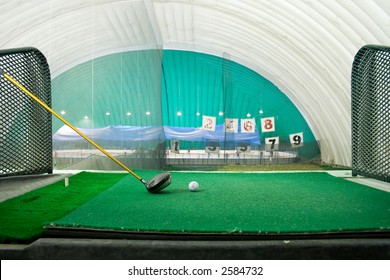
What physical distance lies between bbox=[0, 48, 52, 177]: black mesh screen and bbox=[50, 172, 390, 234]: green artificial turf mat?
155cm

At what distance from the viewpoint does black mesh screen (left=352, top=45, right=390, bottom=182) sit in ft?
14.5

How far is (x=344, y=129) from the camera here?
38.9 feet

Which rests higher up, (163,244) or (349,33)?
(349,33)

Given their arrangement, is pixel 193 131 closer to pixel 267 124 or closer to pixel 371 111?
pixel 267 124

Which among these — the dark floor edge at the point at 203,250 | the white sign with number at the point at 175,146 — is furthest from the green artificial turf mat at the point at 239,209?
the white sign with number at the point at 175,146

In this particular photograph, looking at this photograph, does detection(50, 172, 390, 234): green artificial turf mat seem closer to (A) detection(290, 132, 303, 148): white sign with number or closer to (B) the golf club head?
(B) the golf club head

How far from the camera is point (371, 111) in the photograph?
4.70 meters

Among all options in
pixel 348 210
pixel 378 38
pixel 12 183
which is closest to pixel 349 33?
pixel 378 38

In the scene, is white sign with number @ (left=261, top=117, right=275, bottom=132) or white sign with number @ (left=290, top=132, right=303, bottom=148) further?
white sign with number @ (left=290, top=132, right=303, bottom=148)

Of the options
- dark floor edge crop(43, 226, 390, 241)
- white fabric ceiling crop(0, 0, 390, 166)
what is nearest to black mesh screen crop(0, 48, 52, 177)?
dark floor edge crop(43, 226, 390, 241)

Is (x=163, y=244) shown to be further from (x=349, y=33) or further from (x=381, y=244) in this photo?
(x=349, y=33)

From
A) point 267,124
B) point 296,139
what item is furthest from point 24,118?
point 296,139

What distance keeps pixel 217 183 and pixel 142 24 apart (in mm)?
5681

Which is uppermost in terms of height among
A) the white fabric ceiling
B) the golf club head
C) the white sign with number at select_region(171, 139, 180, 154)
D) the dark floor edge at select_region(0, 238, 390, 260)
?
the white fabric ceiling
